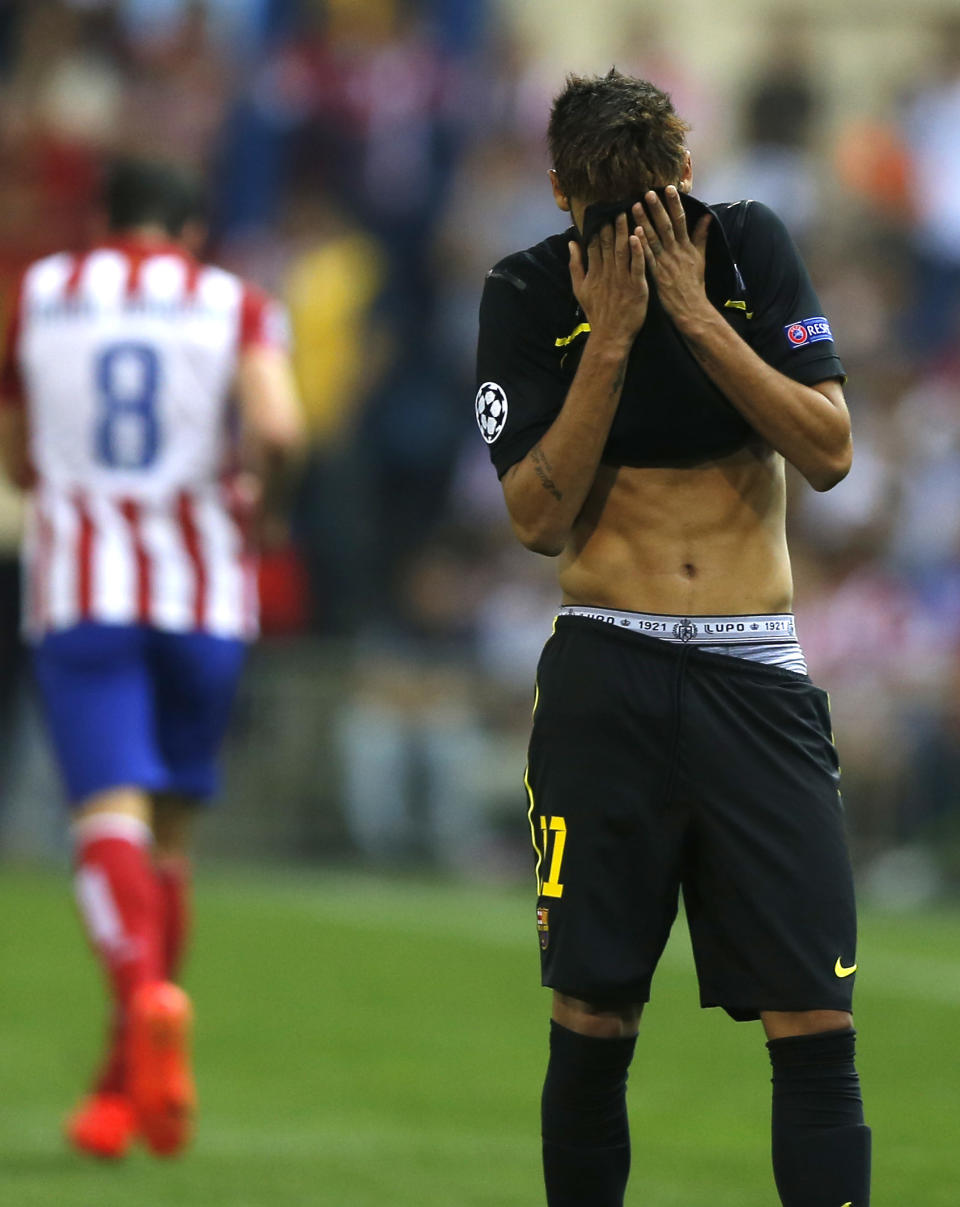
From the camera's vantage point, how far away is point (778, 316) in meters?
3.93

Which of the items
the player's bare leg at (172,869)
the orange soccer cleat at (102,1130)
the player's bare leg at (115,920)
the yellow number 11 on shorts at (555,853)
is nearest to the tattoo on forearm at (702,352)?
the yellow number 11 on shorts at (555,853)

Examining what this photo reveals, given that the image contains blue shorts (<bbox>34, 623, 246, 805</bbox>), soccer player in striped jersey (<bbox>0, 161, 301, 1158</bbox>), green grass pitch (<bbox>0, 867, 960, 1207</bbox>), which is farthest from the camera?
soccer player in striped jersey (<bbox>0, 161, 301, 1158</bbox>)

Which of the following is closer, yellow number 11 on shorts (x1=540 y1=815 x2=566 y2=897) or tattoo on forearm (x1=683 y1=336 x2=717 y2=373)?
tattoo on forearm (x1=683 y1=336 x2=717 y2=373)

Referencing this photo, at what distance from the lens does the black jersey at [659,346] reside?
3.92 meters

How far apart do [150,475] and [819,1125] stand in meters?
2.92

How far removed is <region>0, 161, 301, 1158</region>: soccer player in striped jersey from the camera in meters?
5.96

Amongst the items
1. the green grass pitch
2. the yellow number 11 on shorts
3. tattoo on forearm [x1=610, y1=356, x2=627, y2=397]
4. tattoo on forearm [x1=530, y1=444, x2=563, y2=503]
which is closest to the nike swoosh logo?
tattoo on forearm [x1=610, y1=356, x2=627, y2=397]

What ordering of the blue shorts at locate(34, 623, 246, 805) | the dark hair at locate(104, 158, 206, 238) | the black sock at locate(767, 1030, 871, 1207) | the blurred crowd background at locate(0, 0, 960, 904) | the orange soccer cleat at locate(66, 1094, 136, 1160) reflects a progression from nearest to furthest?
the black sock at locate(767, 1030, 871, 1207)
the orange soccer cleat at locate(66, 1094, 136, 1160)
the blue shorts at locate(34, 623, 246, 805)
the dark hair at locate(104, 158, 206, 238)
the blurred crowd background at locate(0, 0, 960, 904)

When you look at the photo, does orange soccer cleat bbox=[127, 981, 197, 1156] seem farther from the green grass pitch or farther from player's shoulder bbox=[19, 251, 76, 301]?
player's shoulder bbox=[19, 251, 76, 301]

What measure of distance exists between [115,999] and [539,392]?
2322 mm

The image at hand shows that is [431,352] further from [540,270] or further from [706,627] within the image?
[706,627]

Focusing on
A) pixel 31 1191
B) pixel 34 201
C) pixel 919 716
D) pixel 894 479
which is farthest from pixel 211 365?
pixel 34 201

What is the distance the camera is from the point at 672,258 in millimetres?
3838

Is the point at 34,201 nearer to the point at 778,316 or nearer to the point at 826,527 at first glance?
the point at 826,527
